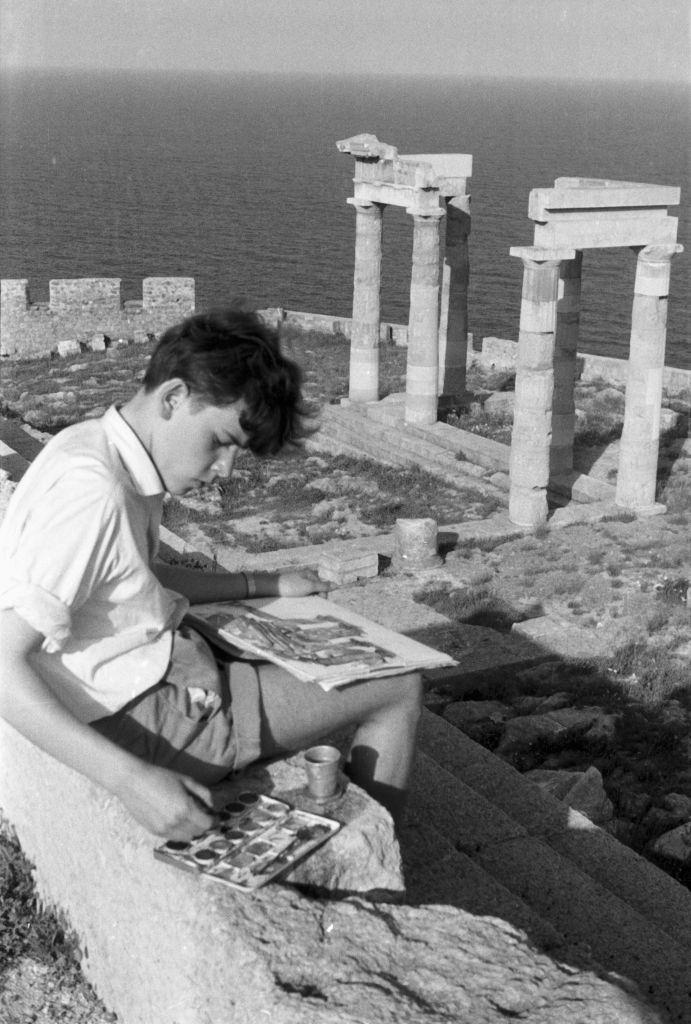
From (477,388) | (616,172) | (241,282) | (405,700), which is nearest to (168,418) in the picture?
(405,700)

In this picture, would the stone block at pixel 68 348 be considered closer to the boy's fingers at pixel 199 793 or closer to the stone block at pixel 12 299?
the stone block at pixel 12 299

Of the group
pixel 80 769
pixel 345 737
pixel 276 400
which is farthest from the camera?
pixel 345 737

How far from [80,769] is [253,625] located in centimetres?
106

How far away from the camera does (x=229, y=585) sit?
541 cm

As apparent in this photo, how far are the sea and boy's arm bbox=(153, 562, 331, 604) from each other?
3.79 feet

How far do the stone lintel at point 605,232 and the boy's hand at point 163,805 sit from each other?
1205 centimetres

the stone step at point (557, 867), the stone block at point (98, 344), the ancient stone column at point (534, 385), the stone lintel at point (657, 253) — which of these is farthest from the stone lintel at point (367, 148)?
the stone step at point (557, 867)

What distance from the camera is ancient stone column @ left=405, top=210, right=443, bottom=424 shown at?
19.2 meters

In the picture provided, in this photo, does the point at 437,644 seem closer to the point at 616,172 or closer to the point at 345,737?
the point at 345,737

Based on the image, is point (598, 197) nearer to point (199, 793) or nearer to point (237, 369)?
point (237, 369)

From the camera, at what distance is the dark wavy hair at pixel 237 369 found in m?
4.42

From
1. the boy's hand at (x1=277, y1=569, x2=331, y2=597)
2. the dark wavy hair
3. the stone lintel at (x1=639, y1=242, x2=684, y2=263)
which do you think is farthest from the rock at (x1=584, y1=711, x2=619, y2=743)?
the stone lintel at (x1=639, y1=242, x2=684, y2=263)

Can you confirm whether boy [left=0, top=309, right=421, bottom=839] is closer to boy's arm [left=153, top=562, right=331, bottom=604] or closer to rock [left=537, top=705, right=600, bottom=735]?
boy's arm [left=153, top=562, right=331, bottom=604]

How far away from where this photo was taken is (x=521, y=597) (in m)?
14.0
